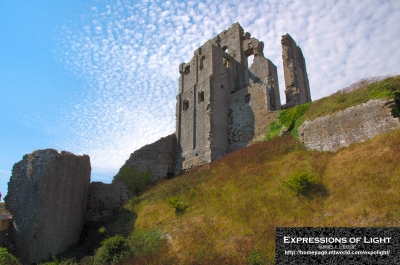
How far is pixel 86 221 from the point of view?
21.3 m

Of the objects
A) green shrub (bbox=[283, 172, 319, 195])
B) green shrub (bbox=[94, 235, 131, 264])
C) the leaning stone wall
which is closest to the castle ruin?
the leaning stone wall

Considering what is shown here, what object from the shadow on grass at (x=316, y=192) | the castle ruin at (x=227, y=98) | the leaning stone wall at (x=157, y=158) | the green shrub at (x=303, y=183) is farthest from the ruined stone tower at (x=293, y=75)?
the shadow on grass at (x=316, y=192)

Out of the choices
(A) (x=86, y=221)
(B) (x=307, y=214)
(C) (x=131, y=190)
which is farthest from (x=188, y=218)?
(C) (x=131, y=190)

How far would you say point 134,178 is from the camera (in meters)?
26.9

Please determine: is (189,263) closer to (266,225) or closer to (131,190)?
(266,225)

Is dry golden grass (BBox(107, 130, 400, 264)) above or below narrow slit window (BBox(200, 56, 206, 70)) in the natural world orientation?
below

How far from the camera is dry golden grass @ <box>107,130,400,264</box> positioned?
11.5 meters

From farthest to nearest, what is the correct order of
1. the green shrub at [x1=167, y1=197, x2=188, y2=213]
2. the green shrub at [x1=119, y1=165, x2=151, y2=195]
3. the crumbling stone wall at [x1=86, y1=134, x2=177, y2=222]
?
the green shrub at [x1=119, y1=165, x2=151, y2=195], the crumbling stone wall at [x1=86, y1=134, x2=177, y2=222], the green shrub at [x1=167, y1=197, x2=188, y2=213]

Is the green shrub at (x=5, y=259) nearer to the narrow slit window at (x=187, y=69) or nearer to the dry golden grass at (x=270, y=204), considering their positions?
the dry golden grass at (x=270, y=204)

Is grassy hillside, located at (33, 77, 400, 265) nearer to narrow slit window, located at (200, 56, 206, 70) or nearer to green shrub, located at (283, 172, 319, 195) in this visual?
green shrub, located at (283, 172, 319, 195)

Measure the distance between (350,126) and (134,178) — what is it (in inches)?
676

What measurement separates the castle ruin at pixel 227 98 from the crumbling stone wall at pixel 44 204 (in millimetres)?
11782

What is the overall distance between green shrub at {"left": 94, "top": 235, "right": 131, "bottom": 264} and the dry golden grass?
0.80m

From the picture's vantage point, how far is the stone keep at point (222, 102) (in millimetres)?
27609
